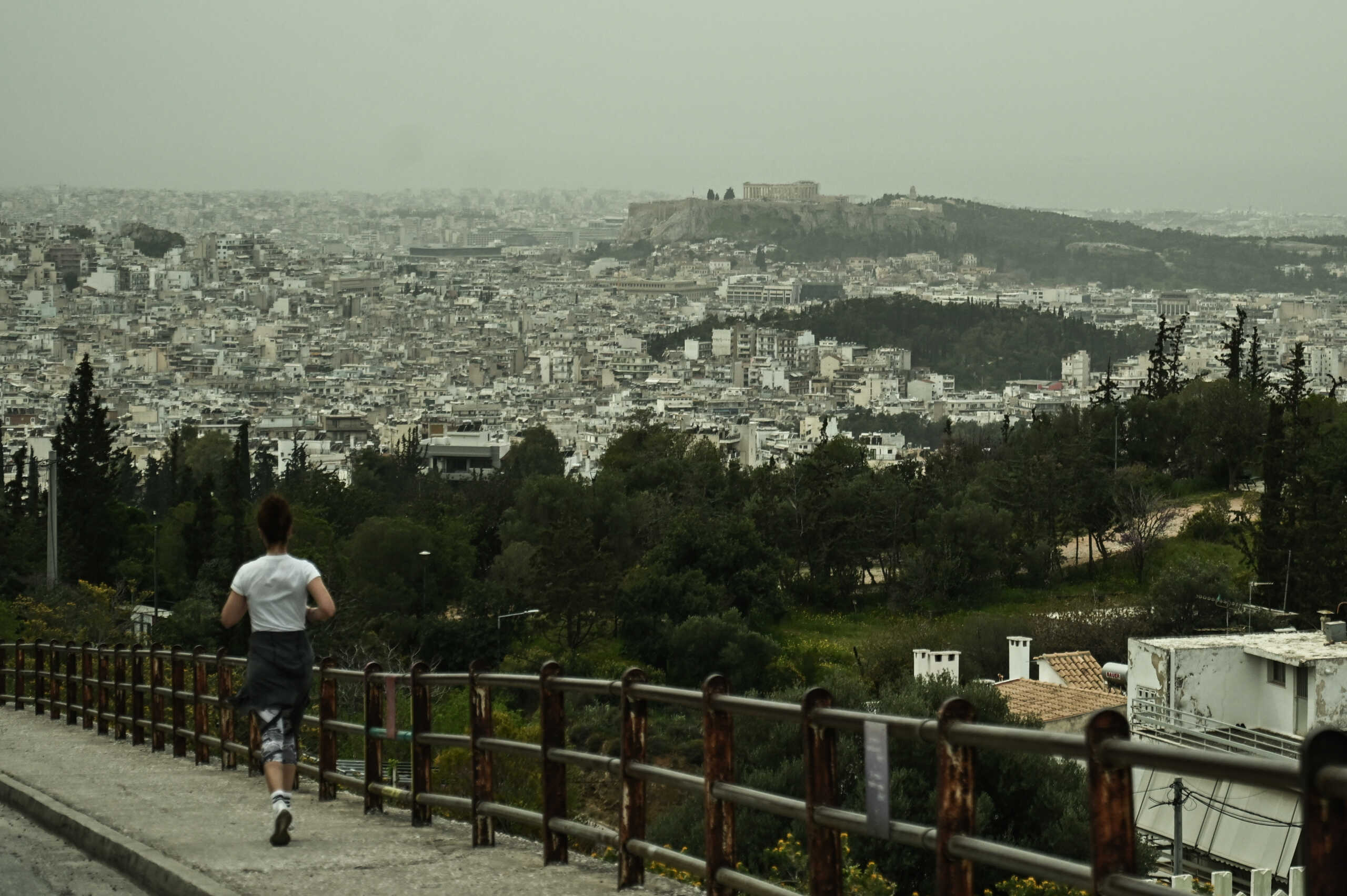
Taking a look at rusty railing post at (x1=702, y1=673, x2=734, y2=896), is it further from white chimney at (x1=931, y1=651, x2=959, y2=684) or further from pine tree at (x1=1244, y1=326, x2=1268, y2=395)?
pine tree at (x1=1244, y1=326, x2=1268, y2=395)

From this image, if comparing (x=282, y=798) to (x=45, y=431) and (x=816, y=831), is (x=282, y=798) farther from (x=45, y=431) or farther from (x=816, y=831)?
(x=45, y=431)

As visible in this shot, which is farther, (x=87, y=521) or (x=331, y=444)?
(x=331, y=444)

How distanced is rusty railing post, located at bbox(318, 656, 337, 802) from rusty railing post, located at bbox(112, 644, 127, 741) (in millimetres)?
3219

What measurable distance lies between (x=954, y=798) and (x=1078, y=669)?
1026 inches

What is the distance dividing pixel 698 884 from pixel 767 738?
8483mm

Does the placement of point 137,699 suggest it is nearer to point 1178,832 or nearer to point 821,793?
point 821,793

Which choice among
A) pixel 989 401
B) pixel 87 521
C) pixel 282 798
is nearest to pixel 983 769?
pixel 282 798

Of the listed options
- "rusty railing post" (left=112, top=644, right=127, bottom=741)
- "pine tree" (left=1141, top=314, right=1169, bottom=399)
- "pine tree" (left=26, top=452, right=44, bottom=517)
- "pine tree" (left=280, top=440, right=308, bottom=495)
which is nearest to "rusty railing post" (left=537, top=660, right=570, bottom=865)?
"rusty railing post" (left=112, top=644, right=127, bottom=741)

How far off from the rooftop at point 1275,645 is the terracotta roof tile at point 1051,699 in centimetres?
199

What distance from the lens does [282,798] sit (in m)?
5.55

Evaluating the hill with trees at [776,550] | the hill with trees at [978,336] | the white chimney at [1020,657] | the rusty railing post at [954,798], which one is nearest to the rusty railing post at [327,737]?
the rusty railing post at [954,798]

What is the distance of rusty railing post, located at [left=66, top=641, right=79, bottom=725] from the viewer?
36.5 ft

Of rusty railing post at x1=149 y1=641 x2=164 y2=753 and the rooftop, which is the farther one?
the rooftop

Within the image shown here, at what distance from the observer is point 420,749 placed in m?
6.01
